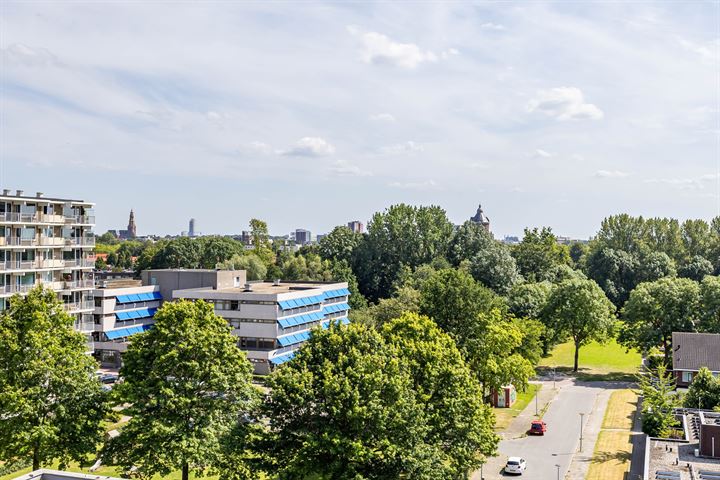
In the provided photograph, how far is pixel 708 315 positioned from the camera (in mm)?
70250

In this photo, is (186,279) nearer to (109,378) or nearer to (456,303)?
(109,378)

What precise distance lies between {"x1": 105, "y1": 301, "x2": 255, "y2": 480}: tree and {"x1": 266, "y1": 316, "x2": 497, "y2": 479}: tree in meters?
2.75

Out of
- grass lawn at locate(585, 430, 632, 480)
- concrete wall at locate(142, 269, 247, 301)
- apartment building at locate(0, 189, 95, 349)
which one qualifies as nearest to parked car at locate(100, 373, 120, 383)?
apartment building at locate(0, 189, 95, 349)

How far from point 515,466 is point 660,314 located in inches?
1523

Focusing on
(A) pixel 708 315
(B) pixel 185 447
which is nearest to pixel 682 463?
(B) pixel 185 447

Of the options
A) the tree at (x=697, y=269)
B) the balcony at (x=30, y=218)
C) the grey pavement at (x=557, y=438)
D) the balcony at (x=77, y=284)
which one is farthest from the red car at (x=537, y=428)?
the tree at (x=697, y=269)

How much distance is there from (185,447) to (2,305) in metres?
35.1

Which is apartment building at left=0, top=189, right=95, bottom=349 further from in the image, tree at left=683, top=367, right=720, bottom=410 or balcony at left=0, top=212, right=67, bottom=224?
tree at left=683, top=367, right=720, bottom=410

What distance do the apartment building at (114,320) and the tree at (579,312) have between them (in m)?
49.0

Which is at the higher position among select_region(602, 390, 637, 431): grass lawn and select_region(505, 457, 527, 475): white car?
select_region(505, 457, 527, 475): white car

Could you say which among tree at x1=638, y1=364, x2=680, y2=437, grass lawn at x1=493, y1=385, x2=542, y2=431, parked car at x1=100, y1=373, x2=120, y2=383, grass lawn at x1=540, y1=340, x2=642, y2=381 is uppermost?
tree at x1=638, y1=364, x2=680, y2=437

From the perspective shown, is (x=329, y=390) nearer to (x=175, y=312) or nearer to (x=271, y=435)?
(x=271, y=435)

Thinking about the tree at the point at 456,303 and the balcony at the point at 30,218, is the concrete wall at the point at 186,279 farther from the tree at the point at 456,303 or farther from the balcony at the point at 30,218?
the tree at the point at 456,303

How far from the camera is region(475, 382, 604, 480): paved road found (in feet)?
138
